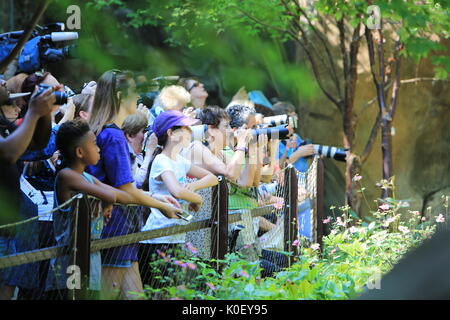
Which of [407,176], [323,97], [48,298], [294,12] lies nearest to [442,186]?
[407,176]

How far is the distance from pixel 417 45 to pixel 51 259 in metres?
5.84

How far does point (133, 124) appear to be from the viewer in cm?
517

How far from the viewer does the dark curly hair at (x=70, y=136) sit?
3944 mm

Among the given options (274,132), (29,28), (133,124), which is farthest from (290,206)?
(29,28)

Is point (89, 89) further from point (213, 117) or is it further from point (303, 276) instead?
point (303, 276)

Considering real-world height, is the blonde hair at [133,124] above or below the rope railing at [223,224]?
above

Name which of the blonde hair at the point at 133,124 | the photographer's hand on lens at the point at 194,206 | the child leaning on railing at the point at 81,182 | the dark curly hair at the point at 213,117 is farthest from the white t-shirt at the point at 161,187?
the dark curly hair at the point at 213,117

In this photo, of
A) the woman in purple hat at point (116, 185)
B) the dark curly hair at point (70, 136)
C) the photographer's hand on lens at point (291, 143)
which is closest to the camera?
the dark curly hair at point (70, 136)

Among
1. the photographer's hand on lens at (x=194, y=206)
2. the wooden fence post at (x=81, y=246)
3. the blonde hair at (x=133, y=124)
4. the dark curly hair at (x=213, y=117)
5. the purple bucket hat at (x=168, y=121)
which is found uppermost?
the dark curly hair at (x=213, y=117)

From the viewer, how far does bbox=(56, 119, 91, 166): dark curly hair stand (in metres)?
3.94

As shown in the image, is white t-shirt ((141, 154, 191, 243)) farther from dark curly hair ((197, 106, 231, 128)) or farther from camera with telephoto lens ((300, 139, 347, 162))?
camera with telephoto lens ((300, 139, 347, 162))

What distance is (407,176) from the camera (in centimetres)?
1235

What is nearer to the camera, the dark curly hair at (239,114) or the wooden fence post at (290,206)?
the dark curly hair at (239,114)

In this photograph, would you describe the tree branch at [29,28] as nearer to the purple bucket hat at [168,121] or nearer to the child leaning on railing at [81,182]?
the child leaning on railing at [81,182]
